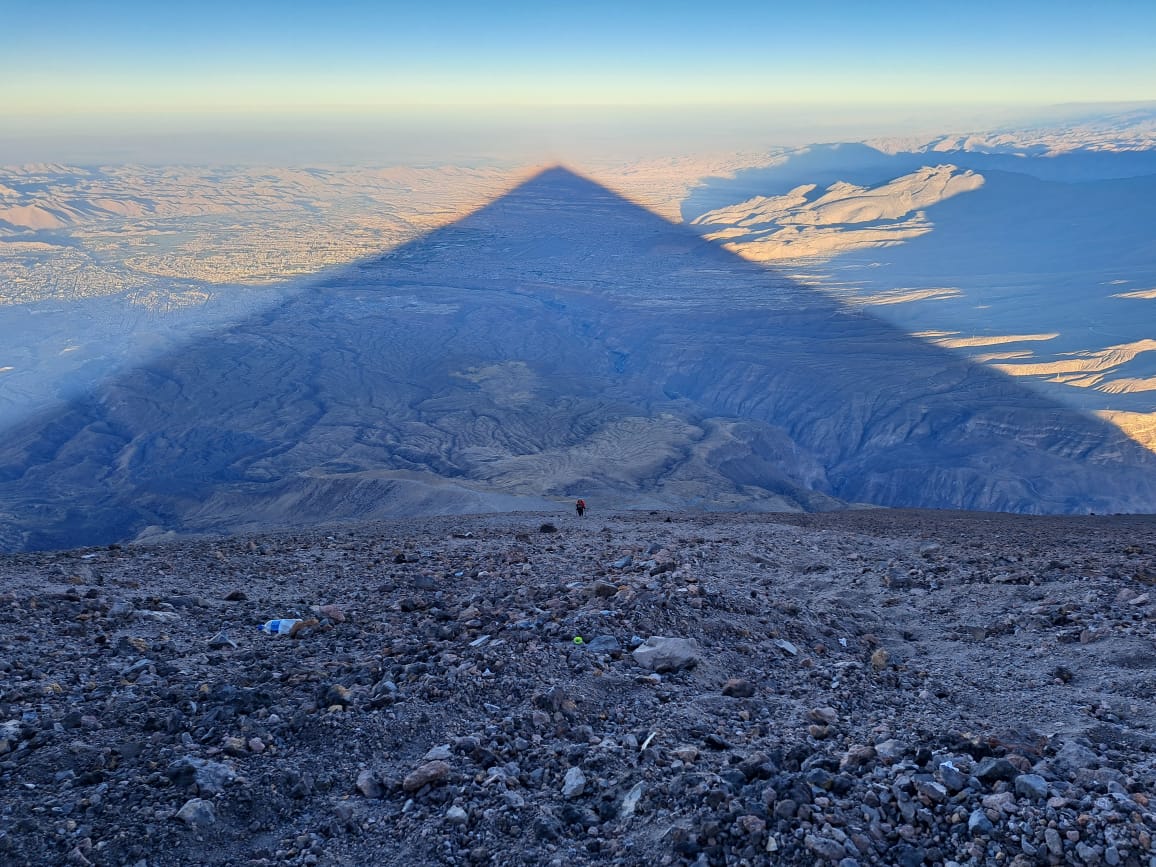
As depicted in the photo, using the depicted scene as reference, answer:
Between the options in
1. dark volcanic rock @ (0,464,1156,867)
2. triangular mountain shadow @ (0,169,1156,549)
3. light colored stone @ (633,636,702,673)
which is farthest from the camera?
triangular mountain shadow @ (0,169,1156,549)

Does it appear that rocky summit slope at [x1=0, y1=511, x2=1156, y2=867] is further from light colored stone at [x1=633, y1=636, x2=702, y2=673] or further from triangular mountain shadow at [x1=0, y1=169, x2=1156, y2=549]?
triangular mountain shadow at [x1=0, y1=169, x2=1156, y2=549]

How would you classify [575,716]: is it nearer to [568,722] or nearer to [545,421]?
[568,722]

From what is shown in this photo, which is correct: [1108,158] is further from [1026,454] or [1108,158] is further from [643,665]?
[643,665]

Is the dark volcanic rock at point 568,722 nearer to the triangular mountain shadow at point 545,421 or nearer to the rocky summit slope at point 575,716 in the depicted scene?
the rocky summit slope at point 575,716

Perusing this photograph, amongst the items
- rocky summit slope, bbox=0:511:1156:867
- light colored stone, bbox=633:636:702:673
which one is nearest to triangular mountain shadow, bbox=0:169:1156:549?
rocky summit slope, bbox=0:511:1156:867

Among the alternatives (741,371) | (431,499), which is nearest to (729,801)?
(431,499)

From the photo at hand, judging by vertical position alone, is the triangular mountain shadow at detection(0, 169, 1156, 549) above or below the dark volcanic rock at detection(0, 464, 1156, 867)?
below

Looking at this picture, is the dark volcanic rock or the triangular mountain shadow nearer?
the dark volcanic rock
